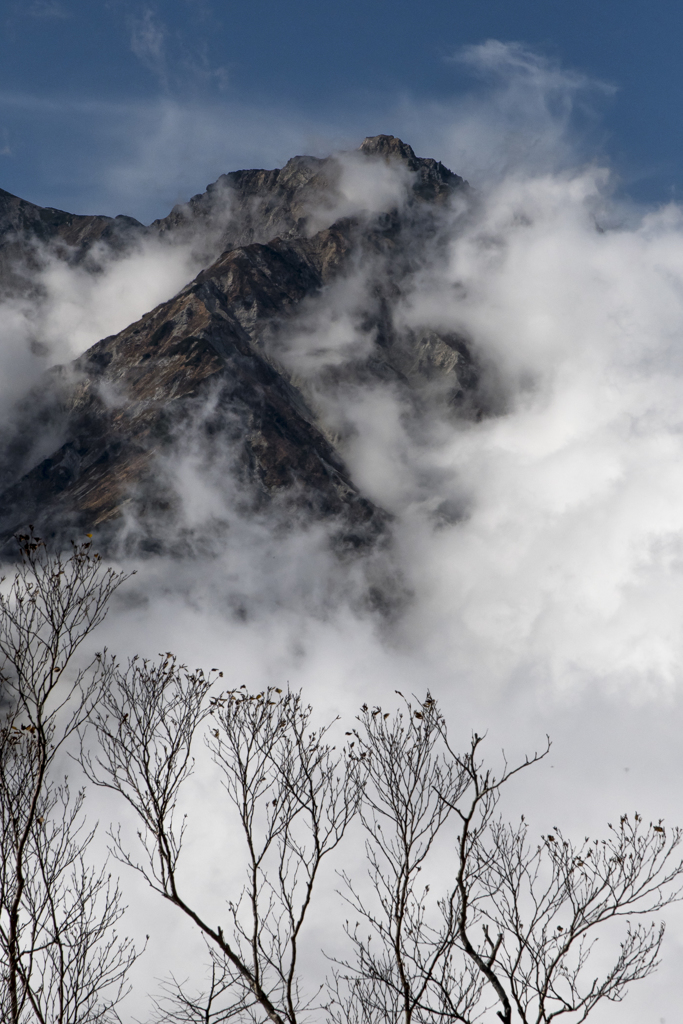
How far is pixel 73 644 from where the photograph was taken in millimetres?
25734

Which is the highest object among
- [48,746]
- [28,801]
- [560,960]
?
[48,746]

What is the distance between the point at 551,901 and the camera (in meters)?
25.7

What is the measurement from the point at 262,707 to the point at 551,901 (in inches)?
437

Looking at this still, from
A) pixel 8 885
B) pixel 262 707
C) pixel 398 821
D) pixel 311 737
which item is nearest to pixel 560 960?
pixel 398 821

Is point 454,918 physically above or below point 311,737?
below

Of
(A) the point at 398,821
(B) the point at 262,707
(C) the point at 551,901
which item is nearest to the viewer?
(C) the point at 551,901

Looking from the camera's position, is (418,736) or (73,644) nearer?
(73,644)

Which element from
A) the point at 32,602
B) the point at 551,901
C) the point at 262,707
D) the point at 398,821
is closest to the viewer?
the point at 32,602

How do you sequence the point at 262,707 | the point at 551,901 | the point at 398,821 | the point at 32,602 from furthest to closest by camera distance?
the point at 262,707 < the point at 398,821 < the point at 551,901 < the point at 32,602

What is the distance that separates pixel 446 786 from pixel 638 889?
6.76m

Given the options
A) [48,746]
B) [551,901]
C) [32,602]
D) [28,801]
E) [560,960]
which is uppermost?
[32,602]

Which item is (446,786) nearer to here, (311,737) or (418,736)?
(418,736)

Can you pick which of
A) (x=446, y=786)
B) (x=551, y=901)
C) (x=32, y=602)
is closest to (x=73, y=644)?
(x=32, y=602)

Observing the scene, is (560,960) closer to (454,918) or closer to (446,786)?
(454,918)
